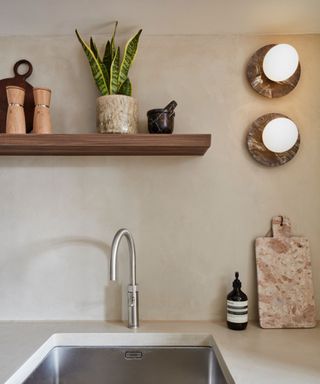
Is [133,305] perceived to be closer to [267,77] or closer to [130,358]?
[130,358]

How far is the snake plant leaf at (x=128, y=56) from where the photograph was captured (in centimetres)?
133

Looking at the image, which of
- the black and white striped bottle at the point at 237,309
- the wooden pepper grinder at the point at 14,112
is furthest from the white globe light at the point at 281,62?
the wooden pepper grinder at the point at 14,112

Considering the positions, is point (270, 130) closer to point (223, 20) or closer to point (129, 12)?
point (223, 20)

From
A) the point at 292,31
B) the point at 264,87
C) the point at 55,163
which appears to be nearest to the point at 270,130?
the point at 264,87

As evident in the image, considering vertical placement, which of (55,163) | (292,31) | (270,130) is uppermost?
(292,31)

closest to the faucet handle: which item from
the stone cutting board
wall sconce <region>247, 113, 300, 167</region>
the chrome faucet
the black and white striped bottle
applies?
the chrome faucet

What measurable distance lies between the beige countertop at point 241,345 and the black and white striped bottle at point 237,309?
0.08 ft

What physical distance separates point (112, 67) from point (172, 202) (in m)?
0.54

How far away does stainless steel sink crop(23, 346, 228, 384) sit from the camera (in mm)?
1264

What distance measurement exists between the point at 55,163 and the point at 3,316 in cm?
62

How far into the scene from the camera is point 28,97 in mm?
1424

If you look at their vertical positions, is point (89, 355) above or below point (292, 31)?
below

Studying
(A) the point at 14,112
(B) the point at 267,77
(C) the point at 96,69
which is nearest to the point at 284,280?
(B) the point at 267,77

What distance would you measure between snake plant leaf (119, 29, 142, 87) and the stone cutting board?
78cm
